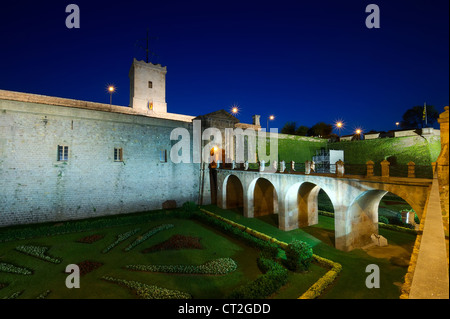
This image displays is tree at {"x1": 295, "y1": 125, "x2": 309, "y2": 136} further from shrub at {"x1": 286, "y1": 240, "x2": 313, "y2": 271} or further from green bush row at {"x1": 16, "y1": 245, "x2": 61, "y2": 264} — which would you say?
green bush row at {"x1": 16, "y1": 245, "x2": 61, "y2": 264}

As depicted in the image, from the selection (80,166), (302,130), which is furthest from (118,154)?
(302,130)

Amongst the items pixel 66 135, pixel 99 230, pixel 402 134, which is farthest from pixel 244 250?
pixel 402 134

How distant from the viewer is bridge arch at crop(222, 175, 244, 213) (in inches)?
911

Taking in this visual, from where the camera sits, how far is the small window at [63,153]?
58.5 ft

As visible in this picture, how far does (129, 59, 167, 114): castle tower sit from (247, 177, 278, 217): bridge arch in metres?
17.0

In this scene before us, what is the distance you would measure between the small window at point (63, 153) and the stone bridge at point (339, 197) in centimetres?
1385

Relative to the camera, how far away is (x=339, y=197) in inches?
494

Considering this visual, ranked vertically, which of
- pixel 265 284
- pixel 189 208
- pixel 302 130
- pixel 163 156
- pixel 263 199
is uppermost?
pixel 302 130

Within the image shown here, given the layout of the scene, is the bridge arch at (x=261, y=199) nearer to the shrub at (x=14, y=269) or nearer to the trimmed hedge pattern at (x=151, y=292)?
the trimmed hedge pattern at (x=151, y=292)

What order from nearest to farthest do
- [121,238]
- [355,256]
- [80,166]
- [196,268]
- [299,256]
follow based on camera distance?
[299,256]
[196,268]
[355,256]
[121,238]
[80,166]

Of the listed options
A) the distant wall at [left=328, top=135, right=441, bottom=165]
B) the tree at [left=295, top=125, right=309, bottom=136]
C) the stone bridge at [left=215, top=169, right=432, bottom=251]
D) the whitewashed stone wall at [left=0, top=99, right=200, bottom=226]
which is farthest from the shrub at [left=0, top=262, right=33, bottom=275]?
the tree at [left=295, top=125, right=309, bottom=136]

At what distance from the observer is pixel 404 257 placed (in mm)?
11625

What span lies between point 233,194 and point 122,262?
13.8 m

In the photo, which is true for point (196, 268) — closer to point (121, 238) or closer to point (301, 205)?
point (121, 238)
